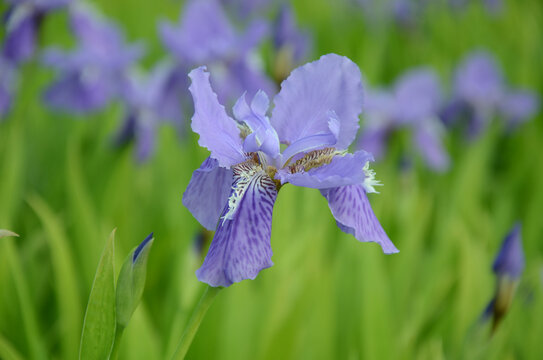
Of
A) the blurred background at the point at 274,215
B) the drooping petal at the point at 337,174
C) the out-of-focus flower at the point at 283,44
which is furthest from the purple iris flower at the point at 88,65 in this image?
the drooping petal at the point at 337,174

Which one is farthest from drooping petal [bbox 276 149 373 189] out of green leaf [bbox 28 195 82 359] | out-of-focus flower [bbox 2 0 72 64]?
out-of-focus flower [bbox 2 0 72 64]

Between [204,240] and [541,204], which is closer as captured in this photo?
[204,240]

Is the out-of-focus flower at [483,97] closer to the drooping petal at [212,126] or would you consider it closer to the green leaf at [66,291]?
the green leaf at [66,291]

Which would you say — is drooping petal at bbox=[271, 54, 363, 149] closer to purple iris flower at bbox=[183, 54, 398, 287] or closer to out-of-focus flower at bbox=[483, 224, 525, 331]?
purple iris flower at bbox=[183, 54, 398, 287]

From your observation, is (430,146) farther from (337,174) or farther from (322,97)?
(337,174)

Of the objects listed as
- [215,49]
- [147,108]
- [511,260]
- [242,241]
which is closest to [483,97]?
[215,49]

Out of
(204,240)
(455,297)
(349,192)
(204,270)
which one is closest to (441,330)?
(455,297)

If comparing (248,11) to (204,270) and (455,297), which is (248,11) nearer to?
(455,297)
